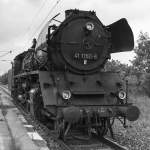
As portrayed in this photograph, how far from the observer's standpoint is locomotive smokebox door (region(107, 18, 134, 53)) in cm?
1019

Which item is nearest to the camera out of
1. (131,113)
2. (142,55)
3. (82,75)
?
(131,113)

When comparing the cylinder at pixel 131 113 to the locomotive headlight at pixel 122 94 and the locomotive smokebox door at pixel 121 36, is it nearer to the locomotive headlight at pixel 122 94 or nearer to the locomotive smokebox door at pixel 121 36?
the locomotive headlight at pixel 122 94

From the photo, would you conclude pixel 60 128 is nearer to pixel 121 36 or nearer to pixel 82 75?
pixel 82 75

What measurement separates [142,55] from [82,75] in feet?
83.0

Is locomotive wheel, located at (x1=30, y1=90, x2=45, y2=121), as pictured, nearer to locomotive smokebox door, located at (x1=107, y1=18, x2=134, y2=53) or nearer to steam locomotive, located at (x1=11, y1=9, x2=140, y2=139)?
steam locomotive, located at (x1=11, y1=9, x2=140, y2=139)

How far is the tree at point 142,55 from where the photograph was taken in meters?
33.4

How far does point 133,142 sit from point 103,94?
5.01 ft

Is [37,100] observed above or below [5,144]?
above

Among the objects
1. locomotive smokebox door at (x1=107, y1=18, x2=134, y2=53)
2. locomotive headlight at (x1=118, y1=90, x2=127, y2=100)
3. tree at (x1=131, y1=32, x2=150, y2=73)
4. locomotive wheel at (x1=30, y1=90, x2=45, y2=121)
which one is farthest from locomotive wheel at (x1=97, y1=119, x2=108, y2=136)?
tree at (x1=131, y1=32, x2=150, y2=73)

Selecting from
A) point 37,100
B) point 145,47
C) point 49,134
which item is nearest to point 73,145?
point 49,134

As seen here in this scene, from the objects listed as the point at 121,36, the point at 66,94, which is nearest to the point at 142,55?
the point at 121,36

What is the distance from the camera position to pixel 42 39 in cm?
1063

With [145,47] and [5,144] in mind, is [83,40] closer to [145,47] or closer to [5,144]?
[5,144]

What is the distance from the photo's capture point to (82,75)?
32.1 feet
